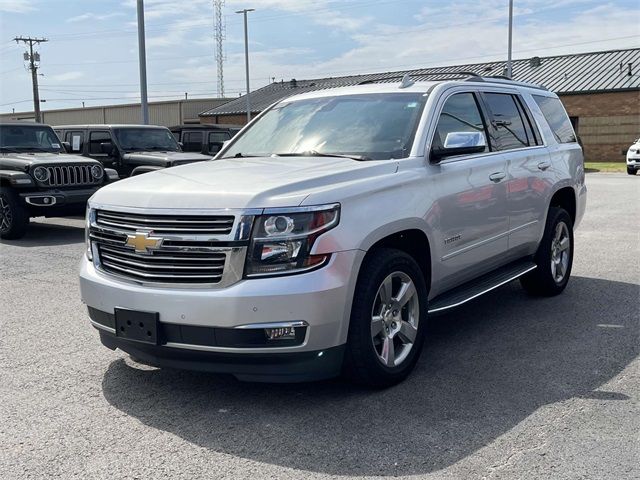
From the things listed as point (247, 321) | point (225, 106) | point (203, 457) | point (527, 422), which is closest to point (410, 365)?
→ point (527, 422)

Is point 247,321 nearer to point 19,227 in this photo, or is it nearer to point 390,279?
point 390,279

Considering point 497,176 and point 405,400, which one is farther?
point 497,176

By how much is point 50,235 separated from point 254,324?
29.4ft

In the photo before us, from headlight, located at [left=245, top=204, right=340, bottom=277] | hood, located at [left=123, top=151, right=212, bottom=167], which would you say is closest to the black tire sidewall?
headlight, located at [left=245, top=204, right=340, bottom=277]

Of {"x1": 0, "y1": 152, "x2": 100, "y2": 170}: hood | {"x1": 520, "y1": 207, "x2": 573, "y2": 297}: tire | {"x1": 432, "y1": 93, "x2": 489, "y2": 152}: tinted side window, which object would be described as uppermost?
{"x1": 432, "y1": 93, "x2": 489, "y2": 152}: tinted side window

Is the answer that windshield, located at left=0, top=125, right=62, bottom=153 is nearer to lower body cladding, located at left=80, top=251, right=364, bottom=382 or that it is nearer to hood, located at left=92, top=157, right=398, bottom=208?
hood, located at left=92, top=157, right=398, bottom=208

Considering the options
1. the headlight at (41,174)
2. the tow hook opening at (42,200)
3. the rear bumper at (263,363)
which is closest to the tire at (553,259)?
the rear bumper at (263,363)

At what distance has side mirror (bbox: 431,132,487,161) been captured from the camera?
473 centimetres

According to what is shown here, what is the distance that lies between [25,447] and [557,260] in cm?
504

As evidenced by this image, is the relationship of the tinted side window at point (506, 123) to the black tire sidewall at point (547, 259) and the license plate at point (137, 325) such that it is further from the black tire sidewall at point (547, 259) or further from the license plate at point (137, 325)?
the license plate at point (137, 325)

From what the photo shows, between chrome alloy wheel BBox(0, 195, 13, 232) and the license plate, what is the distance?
306 inches

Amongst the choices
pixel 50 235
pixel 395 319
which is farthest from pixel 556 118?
pixel 50 235

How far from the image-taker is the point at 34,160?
11.2 metres

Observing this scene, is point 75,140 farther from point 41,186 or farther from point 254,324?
point 254,324
